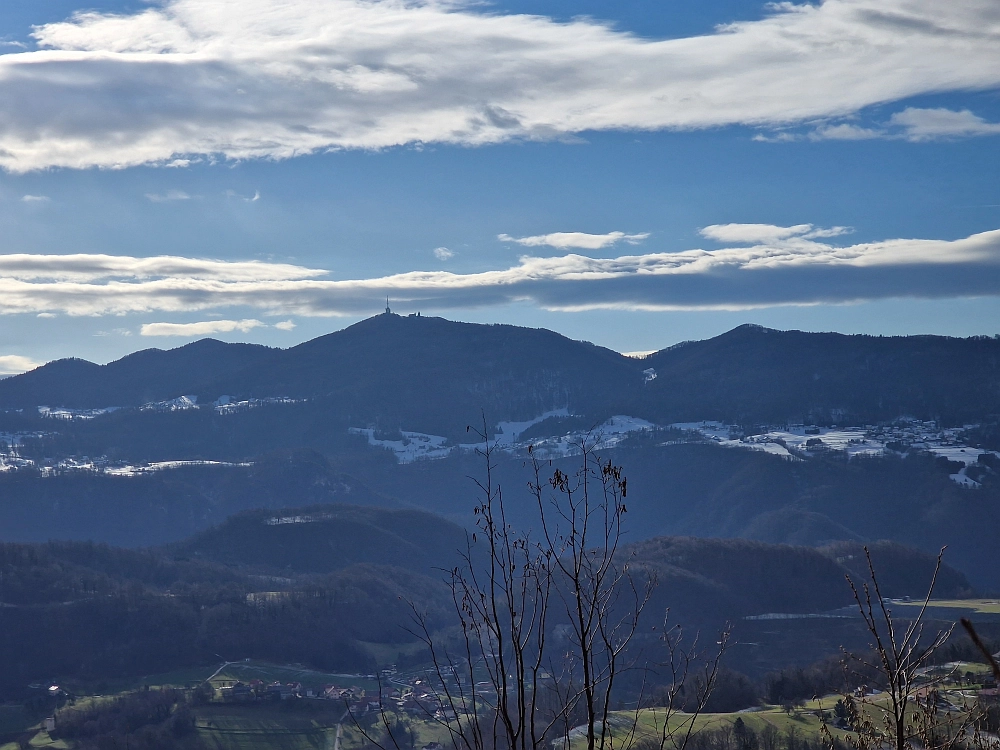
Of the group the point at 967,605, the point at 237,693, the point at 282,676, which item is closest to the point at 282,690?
the point at 237,693

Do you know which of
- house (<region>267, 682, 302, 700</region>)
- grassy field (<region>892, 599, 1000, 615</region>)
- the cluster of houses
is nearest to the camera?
the cluster of houses

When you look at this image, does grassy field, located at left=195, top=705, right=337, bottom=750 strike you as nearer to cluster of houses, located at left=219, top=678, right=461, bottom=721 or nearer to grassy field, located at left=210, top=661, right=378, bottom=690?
cluster of houses, located at left=219, top=678, right=461, bottom=721

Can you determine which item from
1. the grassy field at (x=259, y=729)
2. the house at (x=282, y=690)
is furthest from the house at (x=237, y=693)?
the grassy field at (x=259, y=729)

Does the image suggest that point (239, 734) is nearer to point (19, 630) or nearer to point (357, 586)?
point (19, 630)

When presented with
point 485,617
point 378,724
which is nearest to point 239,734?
point 378,724

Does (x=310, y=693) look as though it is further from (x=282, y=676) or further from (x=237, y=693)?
(x=282, y=676)

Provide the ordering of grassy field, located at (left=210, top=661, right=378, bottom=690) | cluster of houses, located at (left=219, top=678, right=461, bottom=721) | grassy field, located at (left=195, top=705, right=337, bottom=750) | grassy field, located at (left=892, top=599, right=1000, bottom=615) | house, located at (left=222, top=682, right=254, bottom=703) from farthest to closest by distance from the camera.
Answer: grassy field, located at (left=892, top=599, right=1000, bottom=615)
grassy field, located at (left=210, top=661, right=378, bottom=690)
house, located at (left=222, top=682, right=254, bottom=703)
cluster of houses, located at (left=219, top=678, right=461, bottom=721)
grassy field, located at (left=195, top=705, right=337, bottom=750)

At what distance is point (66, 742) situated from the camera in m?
115

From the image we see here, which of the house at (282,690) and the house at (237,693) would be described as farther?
the house at (282,690)

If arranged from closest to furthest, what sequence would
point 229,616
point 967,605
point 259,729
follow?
point 259,729
point 229,616
point 967,605

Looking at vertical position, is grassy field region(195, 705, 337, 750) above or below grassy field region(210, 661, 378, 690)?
above

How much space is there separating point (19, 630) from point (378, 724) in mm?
88234

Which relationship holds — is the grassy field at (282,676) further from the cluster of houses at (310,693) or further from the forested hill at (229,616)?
the forested hill at (229,616)

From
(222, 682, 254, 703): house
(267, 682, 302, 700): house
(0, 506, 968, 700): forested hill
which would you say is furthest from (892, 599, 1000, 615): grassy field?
(222, 682, 254, 703): house
